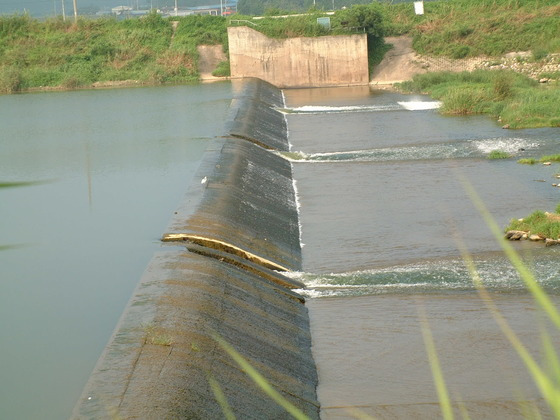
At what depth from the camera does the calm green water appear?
6406mm

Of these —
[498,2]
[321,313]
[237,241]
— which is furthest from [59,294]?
[498,2]

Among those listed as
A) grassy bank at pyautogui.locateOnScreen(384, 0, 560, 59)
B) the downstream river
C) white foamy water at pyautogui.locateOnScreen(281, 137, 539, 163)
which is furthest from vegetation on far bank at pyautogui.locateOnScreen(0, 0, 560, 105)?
the downstream river

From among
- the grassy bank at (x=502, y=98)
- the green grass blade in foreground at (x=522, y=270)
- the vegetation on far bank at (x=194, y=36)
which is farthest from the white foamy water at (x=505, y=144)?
the green grass blade in foreground at (x=522, y=270)

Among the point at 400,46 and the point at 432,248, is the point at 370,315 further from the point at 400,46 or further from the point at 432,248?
the point at 400,46

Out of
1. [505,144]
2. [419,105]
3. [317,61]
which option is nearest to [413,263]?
[505,144]

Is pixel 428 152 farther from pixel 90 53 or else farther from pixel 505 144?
pixel 90 53

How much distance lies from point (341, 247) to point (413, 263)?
110cm

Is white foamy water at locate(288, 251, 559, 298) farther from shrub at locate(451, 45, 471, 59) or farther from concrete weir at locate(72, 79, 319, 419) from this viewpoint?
Result: shrub at locate(451, 45, 471, 59)

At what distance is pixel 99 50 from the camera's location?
3438 centimetres

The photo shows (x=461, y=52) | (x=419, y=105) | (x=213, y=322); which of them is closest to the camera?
(x=213, y=322)

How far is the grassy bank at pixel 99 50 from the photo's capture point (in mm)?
32844

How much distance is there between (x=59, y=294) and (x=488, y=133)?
487 inches

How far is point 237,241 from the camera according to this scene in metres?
8.97

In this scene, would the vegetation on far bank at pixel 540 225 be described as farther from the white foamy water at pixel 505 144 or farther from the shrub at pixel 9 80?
the shrub at pixel 9 80
